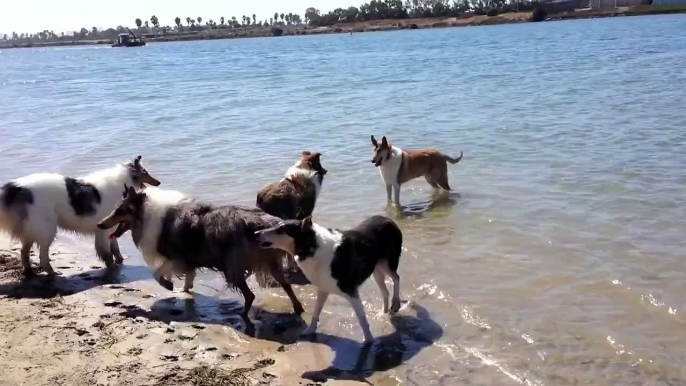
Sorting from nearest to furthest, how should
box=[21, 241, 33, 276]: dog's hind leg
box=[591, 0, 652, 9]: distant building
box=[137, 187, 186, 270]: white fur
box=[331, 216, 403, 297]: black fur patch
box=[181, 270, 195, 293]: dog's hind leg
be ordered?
1. box=[331, 216, 403, 297]: black fur patch
2. box=[137, 187, 186, 270]: white fur
3. box=[181, 270, 195, 293]: dog's hind leg
4. box=[21, 241, 33, 276]: dog's hind leg
5. box=[591, 0, 652, 9]: distant building

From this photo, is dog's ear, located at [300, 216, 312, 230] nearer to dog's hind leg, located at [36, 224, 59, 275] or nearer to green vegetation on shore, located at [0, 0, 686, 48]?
dog's hind leg, located at [36, 224, 59, 275]

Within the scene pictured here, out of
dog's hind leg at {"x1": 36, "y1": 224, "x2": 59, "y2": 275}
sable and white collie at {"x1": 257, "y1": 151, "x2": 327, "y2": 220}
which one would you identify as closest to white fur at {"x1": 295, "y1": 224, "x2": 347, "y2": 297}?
sable and white collie at {"x1": 257, "y1": 151, "x2": 327, "y2": 220}

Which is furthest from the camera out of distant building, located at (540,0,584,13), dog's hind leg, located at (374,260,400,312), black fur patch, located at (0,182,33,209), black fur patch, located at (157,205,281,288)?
distant building, located at (540,0,584,13)

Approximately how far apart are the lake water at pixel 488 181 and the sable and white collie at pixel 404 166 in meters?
0.39

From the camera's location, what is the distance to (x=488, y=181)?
12453 mm

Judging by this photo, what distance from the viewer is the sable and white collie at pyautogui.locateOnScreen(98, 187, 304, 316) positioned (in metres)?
7.04

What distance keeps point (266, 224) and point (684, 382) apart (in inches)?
159

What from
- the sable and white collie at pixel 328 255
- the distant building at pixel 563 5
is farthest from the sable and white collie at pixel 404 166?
the distant building at pixel 563 5

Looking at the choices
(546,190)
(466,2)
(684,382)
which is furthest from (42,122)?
(466,2)

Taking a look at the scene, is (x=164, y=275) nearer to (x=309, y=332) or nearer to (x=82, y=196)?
(x=82, y=196)

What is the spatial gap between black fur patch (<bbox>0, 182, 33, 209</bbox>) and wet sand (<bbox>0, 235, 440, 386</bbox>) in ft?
3.07

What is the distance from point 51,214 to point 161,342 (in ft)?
9.75

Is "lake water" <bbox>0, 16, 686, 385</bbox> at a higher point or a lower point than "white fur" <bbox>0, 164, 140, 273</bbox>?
lower

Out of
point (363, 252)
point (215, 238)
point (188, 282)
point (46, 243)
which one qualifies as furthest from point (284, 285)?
point (46, 243)
